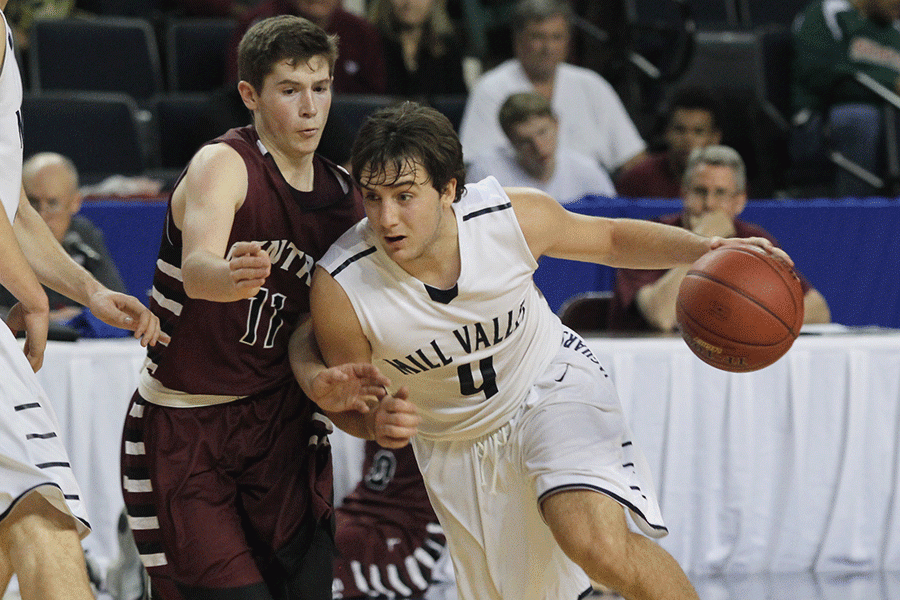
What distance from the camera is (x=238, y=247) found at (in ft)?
8.14

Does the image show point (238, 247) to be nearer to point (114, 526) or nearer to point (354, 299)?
point (354, 299)

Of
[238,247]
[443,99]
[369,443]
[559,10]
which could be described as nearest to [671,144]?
[559,10]

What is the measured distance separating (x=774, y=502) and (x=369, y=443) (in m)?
1.63

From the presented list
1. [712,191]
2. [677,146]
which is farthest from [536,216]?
[677,146]

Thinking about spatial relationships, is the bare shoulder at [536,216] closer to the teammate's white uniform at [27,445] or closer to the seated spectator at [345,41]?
the teammate's white uniform at [27,445]

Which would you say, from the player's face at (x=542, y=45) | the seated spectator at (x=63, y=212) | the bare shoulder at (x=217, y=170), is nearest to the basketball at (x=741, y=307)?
the bare shoulder at (x=217, y=170)

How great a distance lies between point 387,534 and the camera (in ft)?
14.9

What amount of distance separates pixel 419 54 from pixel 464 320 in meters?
5.05

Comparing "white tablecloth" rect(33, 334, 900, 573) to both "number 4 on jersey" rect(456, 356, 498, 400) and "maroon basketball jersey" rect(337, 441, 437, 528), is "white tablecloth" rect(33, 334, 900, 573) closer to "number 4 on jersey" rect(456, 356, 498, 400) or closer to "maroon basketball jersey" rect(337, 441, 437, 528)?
"maroon basketball jersey" rect(337, 441, 437, 528)

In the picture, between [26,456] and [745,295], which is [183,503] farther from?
[745,295]

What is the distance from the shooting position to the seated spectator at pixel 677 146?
6.57m

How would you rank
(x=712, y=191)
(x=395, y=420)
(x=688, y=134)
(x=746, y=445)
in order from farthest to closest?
(x=688, y=134)
(x=712, y=191)
(x=746, y=445)
(x=395, y=420)

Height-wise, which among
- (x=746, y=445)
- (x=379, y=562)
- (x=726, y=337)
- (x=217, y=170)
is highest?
(x=217, y=170)

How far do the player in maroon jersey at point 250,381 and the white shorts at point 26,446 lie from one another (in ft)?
1.62
